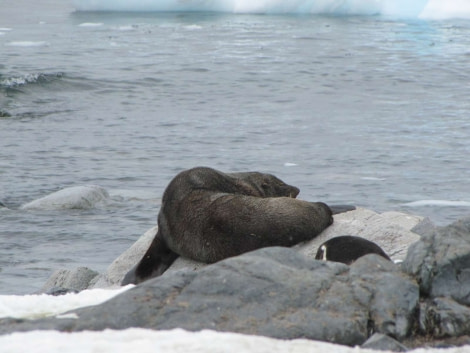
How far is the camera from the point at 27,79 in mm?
21984

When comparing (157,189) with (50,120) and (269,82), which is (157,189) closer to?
(50,120)

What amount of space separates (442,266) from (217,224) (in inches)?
110

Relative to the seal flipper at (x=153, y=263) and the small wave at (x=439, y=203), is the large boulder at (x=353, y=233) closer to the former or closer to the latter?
the seal flipper at (x=153, y=263)

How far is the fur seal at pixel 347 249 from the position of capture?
20.4 ft

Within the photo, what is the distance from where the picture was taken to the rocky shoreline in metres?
3.86

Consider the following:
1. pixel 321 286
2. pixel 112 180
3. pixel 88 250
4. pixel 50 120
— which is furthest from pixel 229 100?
pixel 321 286

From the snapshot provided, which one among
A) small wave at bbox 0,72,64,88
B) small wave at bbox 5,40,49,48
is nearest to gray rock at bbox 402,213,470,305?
small wave at bbox 0,72,64,88

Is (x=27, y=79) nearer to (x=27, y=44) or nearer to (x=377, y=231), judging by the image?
(x=27, y=44)

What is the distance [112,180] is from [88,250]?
3.35 m

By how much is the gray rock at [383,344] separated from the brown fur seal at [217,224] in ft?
9.74

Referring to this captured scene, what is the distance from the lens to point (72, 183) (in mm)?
12539

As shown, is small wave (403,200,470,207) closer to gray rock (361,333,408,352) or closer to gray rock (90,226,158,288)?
gray rock (90,226,158,288)

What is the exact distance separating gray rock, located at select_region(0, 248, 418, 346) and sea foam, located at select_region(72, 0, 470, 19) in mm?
33594

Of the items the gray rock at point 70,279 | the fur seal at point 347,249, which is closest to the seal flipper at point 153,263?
the gray rock at point 70,279
